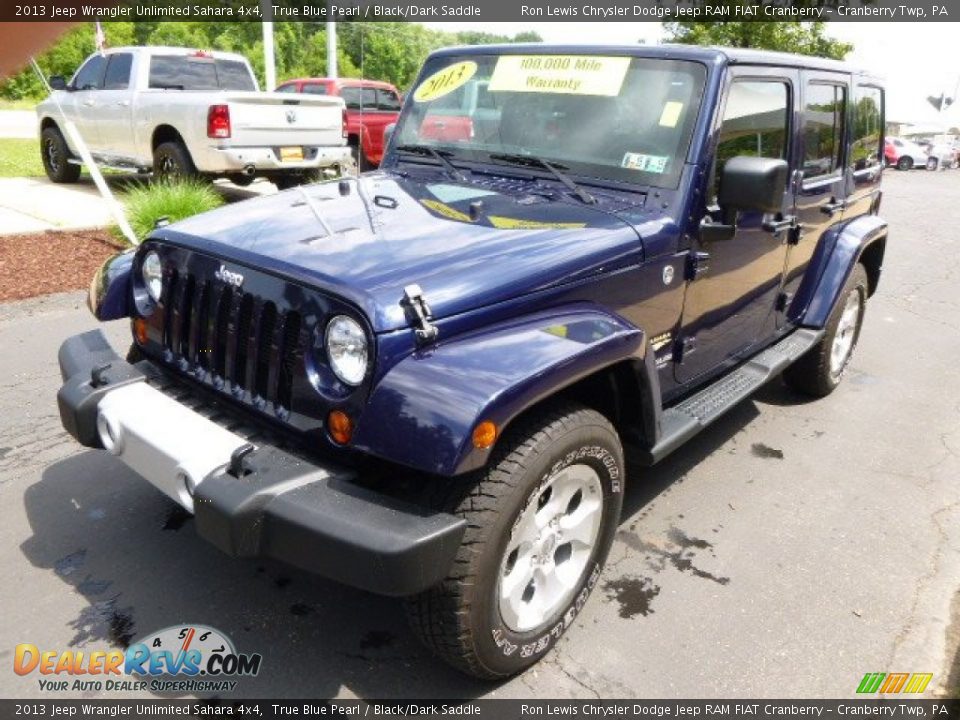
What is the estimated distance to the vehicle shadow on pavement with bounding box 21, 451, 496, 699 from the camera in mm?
2465

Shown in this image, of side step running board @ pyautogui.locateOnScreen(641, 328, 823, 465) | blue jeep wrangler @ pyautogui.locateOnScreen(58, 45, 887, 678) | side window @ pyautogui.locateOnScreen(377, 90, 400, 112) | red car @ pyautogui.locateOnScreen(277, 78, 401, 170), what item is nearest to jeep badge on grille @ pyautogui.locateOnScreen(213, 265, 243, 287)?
blue jeep wrangler @ pyautogui.locateOnScreen(58, 45, 887, 678)

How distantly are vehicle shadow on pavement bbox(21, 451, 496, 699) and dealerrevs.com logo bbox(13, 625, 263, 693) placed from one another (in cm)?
5

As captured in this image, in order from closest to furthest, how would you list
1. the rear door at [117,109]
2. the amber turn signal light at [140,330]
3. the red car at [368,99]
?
1. the amber turn signal light at [140,330]
2. the rear door at [117,109]
3. the red car at [368,99]

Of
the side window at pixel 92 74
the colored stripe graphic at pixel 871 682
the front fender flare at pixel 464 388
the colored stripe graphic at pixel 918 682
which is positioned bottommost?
the colored stripe graphic at pixel 918 682

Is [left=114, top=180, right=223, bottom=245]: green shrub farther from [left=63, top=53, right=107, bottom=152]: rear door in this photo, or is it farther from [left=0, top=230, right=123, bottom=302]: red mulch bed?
[left=63, top=53, right=107, bottom=152]: rear door

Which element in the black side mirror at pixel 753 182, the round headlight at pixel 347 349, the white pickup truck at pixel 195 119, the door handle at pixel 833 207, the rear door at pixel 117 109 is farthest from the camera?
the rear door at pixel 117 109

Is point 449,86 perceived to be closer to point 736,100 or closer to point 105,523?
point 736,100

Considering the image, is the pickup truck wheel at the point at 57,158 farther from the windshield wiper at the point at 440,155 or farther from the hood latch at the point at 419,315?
the hood latch at the point at 419,315

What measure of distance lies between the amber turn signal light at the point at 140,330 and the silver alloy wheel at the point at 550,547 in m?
1.66

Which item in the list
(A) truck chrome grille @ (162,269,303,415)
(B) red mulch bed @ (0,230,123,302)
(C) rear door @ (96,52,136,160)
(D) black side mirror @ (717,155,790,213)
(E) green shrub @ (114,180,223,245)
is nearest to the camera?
(A) truck chrome grille @ (162,269,303,415)

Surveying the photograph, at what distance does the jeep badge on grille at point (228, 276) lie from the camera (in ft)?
8.09

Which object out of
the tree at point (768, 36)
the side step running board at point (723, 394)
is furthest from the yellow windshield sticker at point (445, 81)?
the tree at point (768, 36)

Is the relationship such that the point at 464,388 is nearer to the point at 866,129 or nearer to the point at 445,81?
the point at 445,81

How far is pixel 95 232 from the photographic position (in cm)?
835
